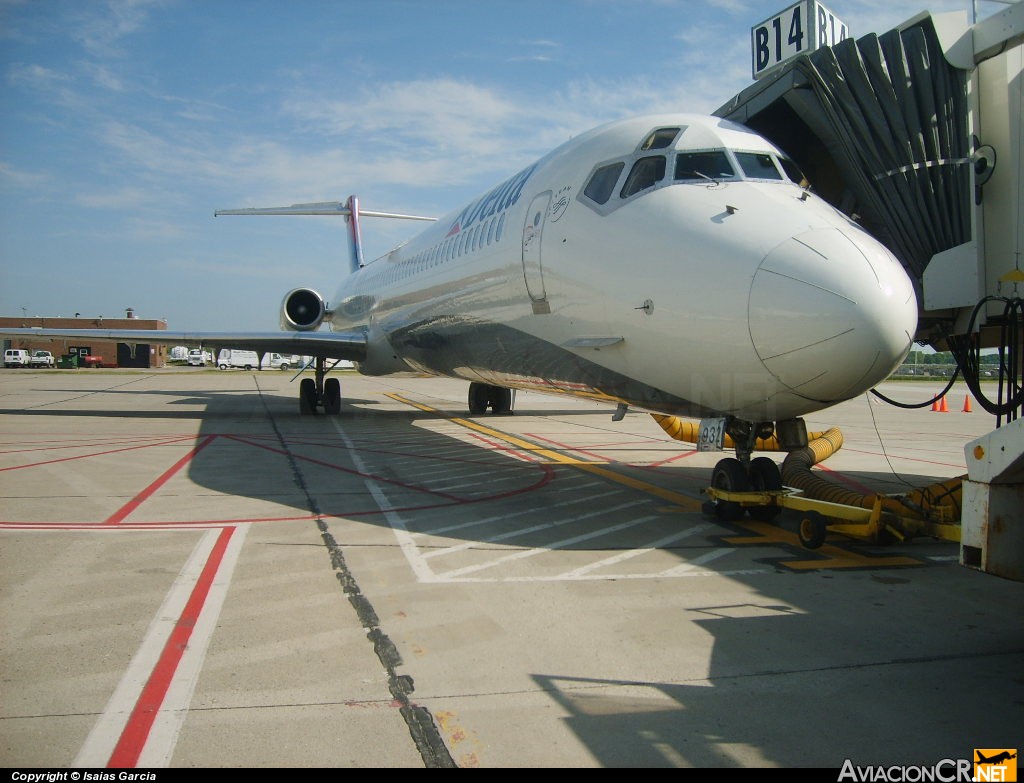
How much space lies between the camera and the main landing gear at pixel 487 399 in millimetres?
20372

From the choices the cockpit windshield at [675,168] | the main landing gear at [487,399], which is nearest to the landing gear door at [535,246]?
the cockpit windshield at [675,168]

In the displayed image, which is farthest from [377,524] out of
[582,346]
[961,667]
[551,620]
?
[961,667]

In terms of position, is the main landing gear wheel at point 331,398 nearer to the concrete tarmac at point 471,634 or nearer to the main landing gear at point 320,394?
the main landing gear at point 320,394

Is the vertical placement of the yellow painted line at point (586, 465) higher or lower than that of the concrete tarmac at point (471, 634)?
lower

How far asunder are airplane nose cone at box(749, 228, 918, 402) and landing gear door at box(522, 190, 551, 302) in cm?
276

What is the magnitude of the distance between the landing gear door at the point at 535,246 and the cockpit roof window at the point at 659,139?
1.33 m

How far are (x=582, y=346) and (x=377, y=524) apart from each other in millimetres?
2424

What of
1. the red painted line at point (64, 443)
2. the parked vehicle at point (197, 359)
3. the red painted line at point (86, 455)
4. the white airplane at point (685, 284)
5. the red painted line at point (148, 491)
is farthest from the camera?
the parked vehicle at point (197, 359)

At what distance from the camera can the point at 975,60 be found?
23.7ft

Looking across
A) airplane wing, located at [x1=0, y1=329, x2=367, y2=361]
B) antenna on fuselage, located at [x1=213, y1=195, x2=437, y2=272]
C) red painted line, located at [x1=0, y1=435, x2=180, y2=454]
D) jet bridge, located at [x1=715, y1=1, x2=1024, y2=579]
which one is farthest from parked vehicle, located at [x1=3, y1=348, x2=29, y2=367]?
jet bridge, located at [x1=715, y1=1, x2=1024, y2=579]

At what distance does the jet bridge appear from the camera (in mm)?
6949

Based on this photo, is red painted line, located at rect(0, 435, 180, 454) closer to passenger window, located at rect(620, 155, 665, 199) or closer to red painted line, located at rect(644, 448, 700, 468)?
red painted line, located at rect(644, 448, 700, 468)

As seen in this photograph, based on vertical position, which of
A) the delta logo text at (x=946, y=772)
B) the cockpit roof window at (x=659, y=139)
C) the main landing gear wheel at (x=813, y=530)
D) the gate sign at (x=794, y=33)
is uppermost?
the gate sign at (x=794, y=33)

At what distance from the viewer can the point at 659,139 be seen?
23.0 feet
